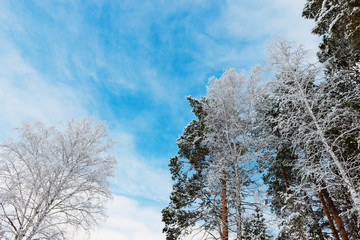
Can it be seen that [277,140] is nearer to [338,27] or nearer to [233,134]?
[233,134]

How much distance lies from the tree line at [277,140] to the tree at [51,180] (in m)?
4.11

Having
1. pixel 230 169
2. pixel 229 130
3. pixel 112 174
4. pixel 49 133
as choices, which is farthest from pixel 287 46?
pixel 49 133

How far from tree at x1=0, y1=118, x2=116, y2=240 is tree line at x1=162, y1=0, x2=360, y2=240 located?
4114 millimetres

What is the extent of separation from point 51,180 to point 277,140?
1104 cm

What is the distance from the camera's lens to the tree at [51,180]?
322 inches

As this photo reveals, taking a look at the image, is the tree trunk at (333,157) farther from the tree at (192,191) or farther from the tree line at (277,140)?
the tree at (192,191)

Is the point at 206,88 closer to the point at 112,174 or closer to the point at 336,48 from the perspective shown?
the point at 336,48

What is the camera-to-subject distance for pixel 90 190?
9906mm

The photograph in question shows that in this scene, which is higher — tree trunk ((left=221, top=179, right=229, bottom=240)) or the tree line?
the tree line

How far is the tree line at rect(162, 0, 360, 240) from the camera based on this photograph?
7148 mm

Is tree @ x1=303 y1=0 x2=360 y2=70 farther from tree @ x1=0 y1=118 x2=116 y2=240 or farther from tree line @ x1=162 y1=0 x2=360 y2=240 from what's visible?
tree @ x1=0 y1=118 x2=116 y2=240

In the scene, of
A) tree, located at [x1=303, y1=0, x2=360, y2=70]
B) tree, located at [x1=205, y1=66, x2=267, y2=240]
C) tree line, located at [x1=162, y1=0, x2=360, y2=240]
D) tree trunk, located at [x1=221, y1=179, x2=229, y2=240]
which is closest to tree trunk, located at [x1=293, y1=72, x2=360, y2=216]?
tree line, located at [x1=162, y1=0, x2=360, y2=240]

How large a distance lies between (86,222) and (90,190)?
59.3 inches

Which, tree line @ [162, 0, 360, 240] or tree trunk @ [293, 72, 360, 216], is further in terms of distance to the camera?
tree line @ [162, 0, 360, 240]
